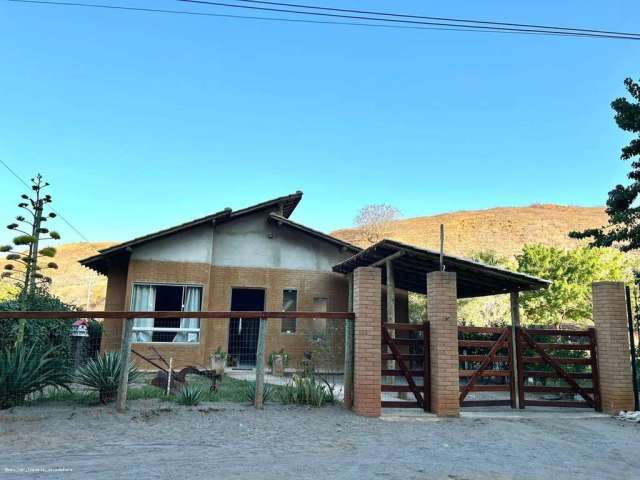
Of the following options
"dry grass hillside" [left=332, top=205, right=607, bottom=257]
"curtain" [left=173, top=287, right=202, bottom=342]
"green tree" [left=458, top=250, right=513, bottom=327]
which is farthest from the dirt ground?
"dry grass hillside" [left=332, top=205, right=607, bottom=257]

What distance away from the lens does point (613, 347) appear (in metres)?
8.22

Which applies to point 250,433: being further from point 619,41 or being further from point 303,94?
point 303,94

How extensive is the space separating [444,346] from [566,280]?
1605cm

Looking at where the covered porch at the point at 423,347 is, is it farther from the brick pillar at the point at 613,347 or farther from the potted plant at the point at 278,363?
the potted plant at the point at 278,363

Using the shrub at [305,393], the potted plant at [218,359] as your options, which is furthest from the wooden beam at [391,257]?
the potted plant at [218,359]

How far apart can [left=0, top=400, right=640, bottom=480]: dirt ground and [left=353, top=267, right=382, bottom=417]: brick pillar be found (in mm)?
339

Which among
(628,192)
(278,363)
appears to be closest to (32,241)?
(278,363)

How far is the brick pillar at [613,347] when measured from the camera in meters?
8.09

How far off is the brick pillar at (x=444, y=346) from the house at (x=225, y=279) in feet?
24.4

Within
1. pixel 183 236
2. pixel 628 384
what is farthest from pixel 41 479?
pixel 183 236

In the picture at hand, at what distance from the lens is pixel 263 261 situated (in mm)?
15109

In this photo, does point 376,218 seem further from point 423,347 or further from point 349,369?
point 349,369

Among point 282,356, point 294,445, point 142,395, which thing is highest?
point 282,356

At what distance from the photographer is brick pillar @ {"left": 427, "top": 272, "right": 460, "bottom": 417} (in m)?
7.48
